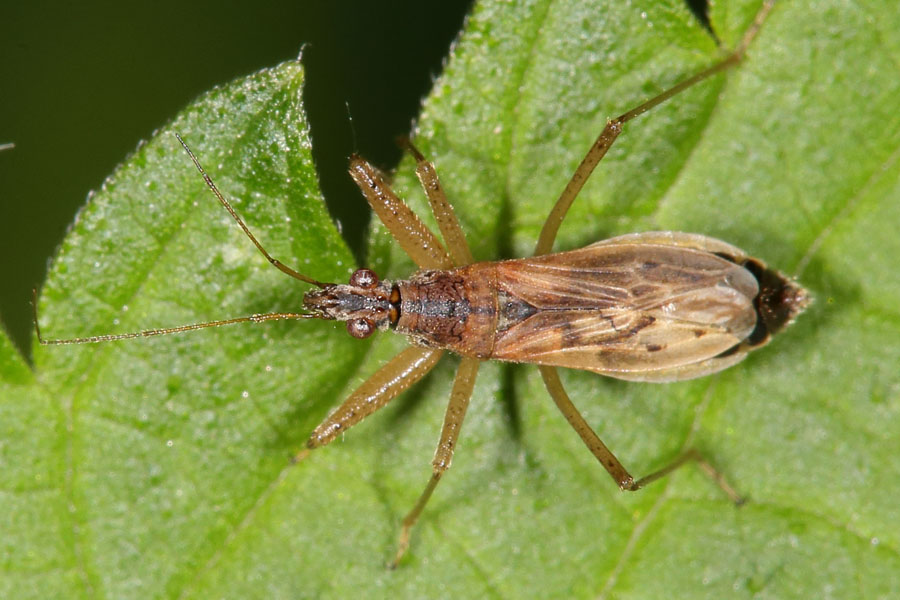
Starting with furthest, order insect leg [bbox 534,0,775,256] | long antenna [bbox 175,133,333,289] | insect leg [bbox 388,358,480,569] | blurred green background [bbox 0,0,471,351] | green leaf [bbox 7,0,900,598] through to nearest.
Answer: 1. blurred green background [bbox 0,0,471,351]
2. insect leg [bbox 388,358,480,569]
3. insect leg [bbox 534,0,775,256]
4. green leaf [bbox 7,0,900,598]
5. long antenna [bbox 175,133,333,289]

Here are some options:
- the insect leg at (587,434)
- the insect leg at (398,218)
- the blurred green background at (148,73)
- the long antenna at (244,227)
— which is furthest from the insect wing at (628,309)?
the blurred green background at (148,73)

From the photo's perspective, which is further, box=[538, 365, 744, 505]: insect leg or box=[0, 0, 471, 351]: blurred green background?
box=[0, 0, 471, 351]: blurred green background

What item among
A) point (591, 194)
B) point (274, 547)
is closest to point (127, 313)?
point (274, 547)

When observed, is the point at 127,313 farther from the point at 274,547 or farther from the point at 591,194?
the point at 591,194

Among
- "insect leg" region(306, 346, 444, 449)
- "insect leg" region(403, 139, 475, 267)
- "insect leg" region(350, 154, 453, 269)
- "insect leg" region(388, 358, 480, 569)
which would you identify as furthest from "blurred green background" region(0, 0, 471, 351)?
"insect leg" region(388, 358, 480, 569)

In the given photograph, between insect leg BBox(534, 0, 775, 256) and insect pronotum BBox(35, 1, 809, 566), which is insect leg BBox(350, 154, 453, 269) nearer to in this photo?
insect pronotum BBox(35, 1, 809, 566)
